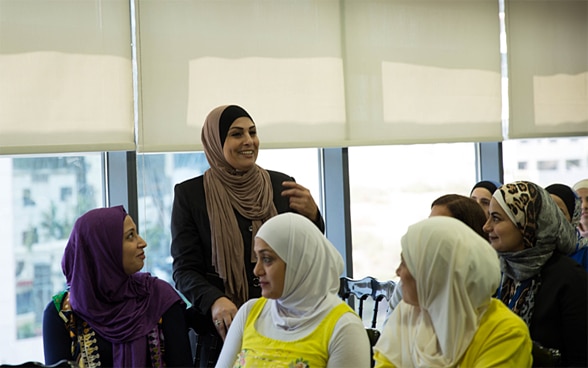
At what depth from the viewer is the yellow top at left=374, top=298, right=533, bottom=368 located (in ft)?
6.89

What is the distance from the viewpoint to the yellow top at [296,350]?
2.43 m

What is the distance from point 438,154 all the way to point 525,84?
74 cm

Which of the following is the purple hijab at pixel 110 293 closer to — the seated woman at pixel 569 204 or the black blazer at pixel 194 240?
the black blazer at pixel 194 240

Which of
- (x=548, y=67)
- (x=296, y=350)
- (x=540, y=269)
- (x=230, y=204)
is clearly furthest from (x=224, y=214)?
(x=548, y=67)

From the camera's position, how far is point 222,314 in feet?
9.25

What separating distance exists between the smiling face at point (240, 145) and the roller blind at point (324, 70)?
2.53ft

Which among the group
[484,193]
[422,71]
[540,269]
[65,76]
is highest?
[422,71]

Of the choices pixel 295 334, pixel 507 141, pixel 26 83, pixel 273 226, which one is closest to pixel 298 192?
pixel 273 226

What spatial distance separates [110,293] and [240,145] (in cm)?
76

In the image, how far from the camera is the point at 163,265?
13.1 feet

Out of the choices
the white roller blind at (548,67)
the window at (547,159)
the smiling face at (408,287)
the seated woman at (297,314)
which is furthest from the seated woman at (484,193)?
the smiling face at (408,287)

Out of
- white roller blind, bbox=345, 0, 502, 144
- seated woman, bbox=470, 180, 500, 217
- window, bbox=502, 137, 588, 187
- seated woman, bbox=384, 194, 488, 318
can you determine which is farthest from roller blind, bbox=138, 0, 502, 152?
seated woman, bbox=384, 194, 488, 318

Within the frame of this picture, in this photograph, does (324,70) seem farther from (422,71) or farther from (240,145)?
(240,145)

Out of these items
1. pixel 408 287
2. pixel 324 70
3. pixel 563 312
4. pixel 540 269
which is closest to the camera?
pixel 408 287
